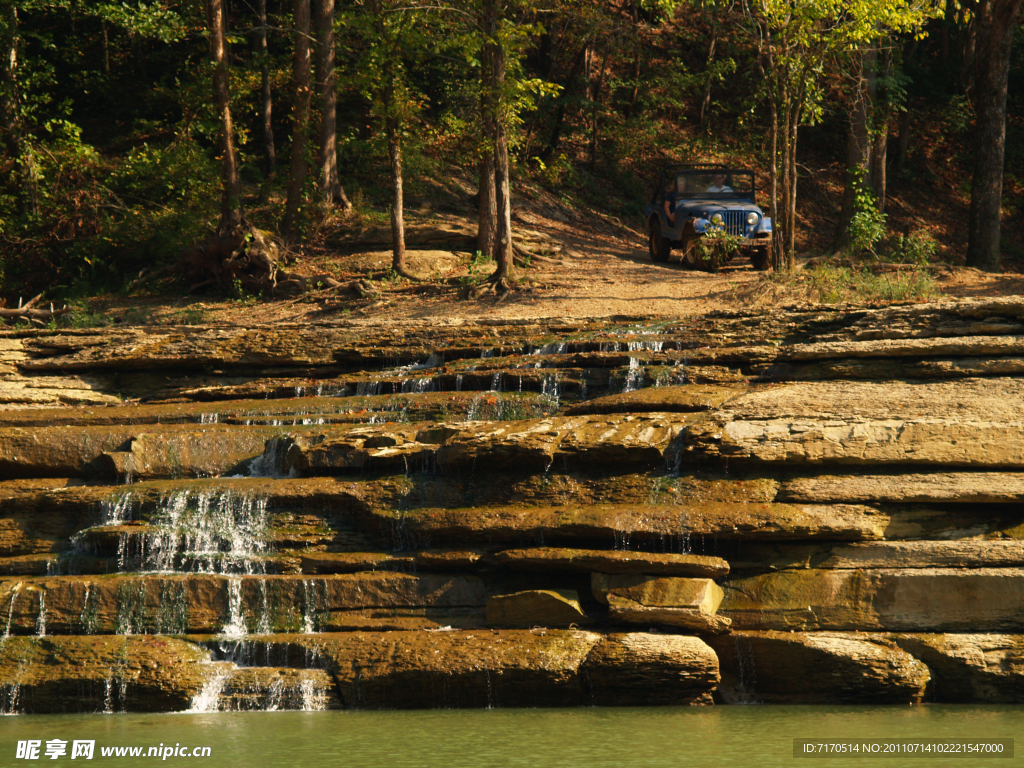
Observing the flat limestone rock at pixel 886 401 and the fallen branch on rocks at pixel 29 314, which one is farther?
the fallen branch on rocks at pixel 29 314

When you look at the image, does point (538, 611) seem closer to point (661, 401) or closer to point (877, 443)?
point (661, 401)

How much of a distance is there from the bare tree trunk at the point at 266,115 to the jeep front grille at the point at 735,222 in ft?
36.0

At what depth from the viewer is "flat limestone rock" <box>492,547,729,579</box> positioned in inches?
335

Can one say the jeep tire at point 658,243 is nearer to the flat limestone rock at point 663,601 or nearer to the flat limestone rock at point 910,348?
the flat limestone rock at point 910,348

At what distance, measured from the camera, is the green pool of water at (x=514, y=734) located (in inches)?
243

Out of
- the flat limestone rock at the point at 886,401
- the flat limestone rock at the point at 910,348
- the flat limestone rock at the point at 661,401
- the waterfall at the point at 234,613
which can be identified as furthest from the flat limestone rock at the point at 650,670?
the flat limestone rock at the point at 910,348

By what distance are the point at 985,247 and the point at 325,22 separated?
15251 mm

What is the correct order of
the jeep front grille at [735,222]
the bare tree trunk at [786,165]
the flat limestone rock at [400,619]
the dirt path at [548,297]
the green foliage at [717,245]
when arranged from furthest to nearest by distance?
the jeep front grille at [735,222]
the green foliage at [717,245]
the bare tree trunk at [786,165]
the dirt path at [548,297]
the flat limestone rock at [400,619]

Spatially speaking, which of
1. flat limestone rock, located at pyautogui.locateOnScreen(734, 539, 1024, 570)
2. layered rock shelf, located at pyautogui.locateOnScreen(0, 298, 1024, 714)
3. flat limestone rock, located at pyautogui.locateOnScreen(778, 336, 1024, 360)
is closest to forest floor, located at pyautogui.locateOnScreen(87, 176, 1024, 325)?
flat limestone rock, located at pyautogui.locateOnScreen(778, 336, 1024, 360)

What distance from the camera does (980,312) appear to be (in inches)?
431

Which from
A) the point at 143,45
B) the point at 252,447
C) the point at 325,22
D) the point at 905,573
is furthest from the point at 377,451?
the point at 143,45

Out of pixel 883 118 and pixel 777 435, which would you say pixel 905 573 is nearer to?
pixel 777 435

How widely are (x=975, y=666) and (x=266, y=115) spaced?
71.7 ft

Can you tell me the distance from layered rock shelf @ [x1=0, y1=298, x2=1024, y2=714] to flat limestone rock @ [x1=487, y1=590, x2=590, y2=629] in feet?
0.07
